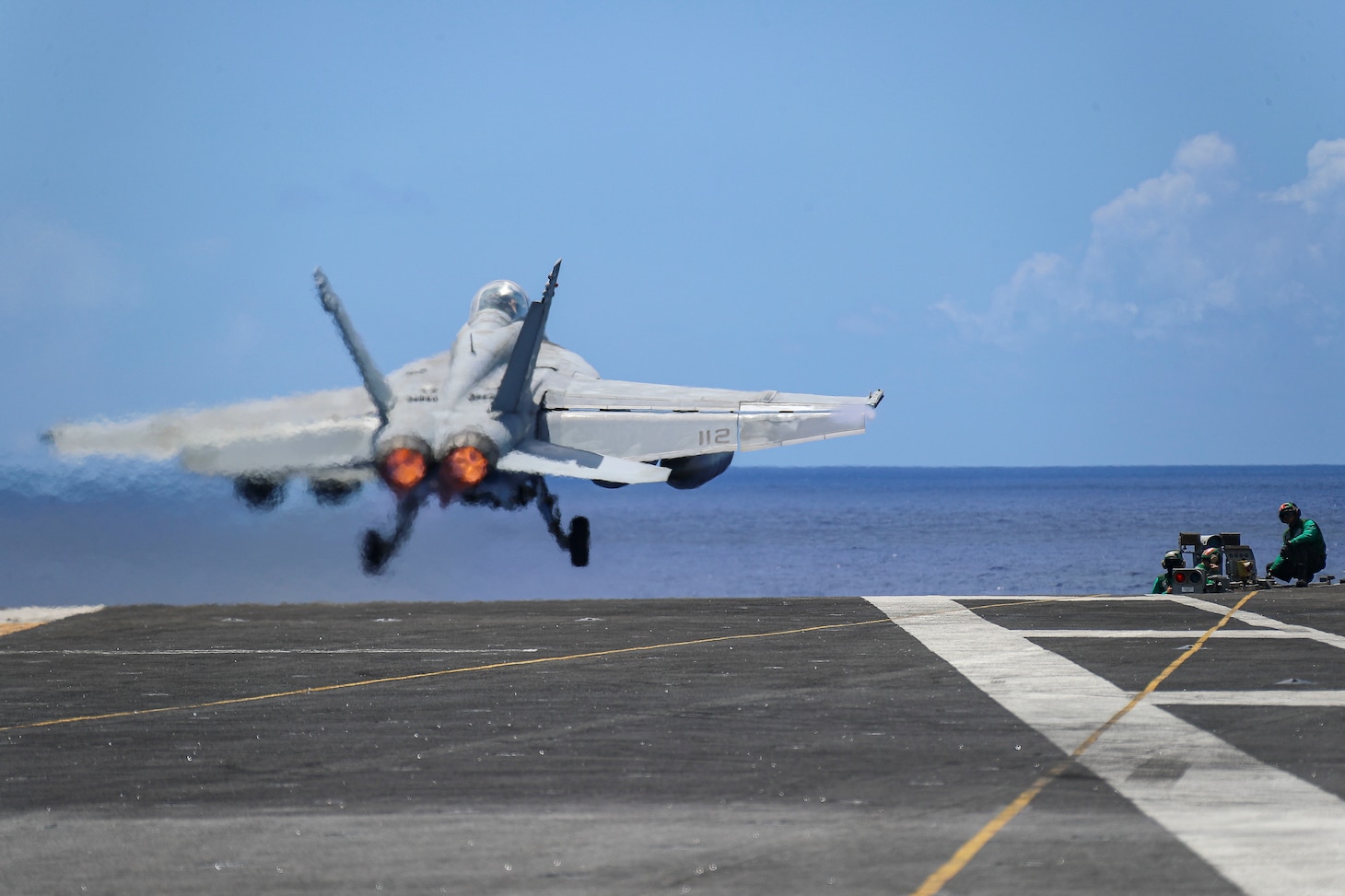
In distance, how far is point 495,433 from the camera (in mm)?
28719

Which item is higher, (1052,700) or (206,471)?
(206,471)

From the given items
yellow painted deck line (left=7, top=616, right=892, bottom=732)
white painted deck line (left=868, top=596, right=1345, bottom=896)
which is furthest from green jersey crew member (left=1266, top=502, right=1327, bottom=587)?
white painted deck line (left=868, top=596, right=1345, bottom=896)

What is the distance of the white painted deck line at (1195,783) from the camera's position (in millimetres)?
7828

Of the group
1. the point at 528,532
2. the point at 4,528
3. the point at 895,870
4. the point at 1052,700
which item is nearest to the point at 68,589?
the point at 4,528

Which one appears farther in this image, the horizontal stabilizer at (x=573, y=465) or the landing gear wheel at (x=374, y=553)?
the landing gear wheel at (x=374, y=553)

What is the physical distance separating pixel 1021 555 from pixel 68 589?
189 ft

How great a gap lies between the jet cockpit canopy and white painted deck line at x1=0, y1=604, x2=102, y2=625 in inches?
542

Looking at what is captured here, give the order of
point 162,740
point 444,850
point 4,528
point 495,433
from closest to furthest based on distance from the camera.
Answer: point 444,850
point 162,740
point 495,433
point 4,528

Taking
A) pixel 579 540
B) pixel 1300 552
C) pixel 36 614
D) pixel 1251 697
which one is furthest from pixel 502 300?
pixel 1251 697

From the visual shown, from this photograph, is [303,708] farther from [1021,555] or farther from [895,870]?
[1021,555]

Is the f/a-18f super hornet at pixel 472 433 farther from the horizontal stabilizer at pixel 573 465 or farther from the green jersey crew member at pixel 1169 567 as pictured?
the green jersey crew member at pixel 1169 567

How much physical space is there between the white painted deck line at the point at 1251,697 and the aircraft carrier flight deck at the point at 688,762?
0.21ft

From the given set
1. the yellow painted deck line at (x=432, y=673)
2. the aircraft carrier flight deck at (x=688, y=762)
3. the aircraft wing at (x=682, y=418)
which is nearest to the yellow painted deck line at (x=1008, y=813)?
the aircraft carrier flight deck at (x=688, y=762)

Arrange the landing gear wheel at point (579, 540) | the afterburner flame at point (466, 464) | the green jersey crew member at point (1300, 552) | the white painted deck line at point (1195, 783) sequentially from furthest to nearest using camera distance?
the landing gear wheel at point (579, 540)
the afterburner flame at point (466, 464)
the green jersey crew member at point (1300, 552)
the white painted deck line at point (1195, 783)
